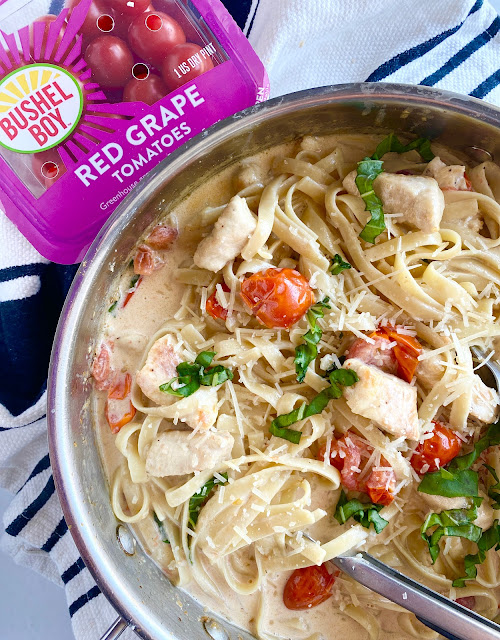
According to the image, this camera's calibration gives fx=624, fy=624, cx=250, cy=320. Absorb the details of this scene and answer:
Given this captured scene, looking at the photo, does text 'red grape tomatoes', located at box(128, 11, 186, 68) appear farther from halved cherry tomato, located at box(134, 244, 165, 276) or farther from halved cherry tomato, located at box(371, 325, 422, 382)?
halved cherry tomato, located at box(371, 325, 422, 382)

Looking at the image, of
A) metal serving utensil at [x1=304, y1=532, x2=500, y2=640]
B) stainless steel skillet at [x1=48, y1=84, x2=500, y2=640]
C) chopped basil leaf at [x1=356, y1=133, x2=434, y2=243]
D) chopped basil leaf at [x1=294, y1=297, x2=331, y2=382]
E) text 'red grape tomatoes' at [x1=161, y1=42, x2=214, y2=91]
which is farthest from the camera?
text 'red grape tomatoes' at [x1=161, y1=42, x2=214, y2=91]

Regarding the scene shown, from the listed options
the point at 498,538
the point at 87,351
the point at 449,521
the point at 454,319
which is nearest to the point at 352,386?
the point at 454,319

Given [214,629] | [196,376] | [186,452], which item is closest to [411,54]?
[196,376]

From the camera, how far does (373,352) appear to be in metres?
2.97

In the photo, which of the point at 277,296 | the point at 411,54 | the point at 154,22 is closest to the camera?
the point at 277,296

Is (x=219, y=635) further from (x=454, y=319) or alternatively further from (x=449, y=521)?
(x=454, y=319)

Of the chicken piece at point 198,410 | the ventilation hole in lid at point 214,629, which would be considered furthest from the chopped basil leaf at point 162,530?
the chicken piece at point 198,410

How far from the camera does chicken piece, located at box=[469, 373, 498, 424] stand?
298 cm

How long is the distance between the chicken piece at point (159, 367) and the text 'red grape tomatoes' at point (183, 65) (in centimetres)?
131

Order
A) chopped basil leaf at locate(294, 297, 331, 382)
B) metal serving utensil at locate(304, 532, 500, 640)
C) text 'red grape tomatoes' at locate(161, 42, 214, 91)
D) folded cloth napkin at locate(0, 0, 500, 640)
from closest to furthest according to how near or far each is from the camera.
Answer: metal serving utensil at locate(304, 532, 500, 640) < chopped basil leaf at locate(294, 297, 331, 382) < text 'red grape tomatoes' at locate(161, 42, 214, 91) < folded cloth napkin at locate(0, 0, 500, 640)

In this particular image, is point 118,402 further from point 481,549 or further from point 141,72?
point 481,549

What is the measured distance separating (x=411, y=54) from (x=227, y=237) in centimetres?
161

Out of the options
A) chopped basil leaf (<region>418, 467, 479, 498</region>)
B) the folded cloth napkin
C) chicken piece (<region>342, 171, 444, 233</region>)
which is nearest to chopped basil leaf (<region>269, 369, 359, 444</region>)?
chopped basil leaf (<region>418, 467, 479, 498</region>)

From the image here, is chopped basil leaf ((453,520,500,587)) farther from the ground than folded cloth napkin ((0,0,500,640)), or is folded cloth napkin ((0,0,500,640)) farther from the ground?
folded cloth napkin ((0,0,500,640))
